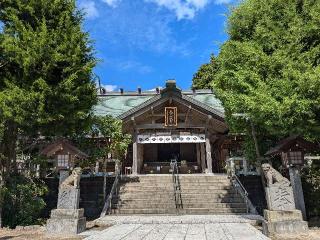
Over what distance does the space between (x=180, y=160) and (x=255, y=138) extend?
12.6 metres

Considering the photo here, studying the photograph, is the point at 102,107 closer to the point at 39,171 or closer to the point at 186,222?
the point at 39,171

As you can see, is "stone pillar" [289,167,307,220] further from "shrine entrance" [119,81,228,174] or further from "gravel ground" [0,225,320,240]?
"shrine entrance" [119,81,228,174]

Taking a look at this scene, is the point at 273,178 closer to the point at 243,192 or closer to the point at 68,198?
the point at 243,192

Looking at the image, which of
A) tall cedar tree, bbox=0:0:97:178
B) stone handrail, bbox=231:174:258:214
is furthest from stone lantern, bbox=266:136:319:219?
tall cedar tree, bbox=0:0:97:178

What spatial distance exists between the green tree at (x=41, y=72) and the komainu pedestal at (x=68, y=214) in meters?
2.37

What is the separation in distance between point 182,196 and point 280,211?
6.67 meters

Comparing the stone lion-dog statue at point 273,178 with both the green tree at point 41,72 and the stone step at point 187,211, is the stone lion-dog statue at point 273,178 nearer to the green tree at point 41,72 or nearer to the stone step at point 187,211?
the stone step at point 187,211

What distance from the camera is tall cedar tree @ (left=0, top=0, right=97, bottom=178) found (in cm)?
1019

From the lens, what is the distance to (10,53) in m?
10.4

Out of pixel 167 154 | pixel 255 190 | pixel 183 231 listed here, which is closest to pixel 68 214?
pixel 183 231

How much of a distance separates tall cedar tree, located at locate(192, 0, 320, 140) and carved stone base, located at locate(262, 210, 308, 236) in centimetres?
249

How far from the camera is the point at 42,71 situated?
10484mm

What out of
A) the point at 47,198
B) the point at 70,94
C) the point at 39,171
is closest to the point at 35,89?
the point at 70,94

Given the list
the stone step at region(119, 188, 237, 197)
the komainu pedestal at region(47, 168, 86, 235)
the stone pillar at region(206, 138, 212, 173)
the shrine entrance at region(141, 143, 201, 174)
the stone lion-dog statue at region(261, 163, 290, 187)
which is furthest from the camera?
the shrine entrance at region(141, 143, 201, 174)
